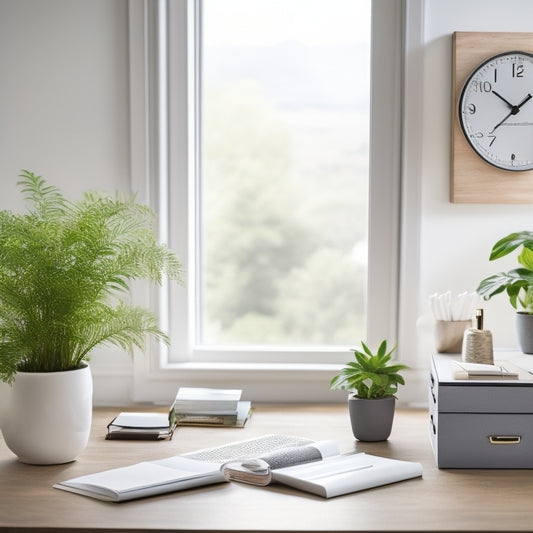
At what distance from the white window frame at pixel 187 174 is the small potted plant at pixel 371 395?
0.37 metres

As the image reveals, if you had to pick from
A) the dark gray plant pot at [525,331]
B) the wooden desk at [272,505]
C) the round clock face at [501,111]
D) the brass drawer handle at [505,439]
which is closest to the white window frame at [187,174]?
the round clock face at [501,111]

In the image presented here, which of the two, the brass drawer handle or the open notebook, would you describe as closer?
the open notebook

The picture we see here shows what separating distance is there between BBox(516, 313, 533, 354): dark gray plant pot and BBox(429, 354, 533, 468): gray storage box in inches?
14.3

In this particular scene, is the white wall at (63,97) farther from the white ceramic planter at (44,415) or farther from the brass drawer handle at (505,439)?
the brass drawer handle at (505,439)

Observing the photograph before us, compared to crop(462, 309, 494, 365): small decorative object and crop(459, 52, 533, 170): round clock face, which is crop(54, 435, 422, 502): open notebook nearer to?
crop(462, 309, 494, 365): small decorative object

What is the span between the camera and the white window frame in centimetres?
210

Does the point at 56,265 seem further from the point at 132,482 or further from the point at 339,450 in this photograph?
the point at 339,450

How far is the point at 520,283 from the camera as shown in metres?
1.87

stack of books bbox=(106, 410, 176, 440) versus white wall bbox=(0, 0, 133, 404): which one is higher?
white wall bbox=(0, 0, 133, 404)

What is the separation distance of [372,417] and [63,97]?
124 cm

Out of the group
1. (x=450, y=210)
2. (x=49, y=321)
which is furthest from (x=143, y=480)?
(x=450, y=210)

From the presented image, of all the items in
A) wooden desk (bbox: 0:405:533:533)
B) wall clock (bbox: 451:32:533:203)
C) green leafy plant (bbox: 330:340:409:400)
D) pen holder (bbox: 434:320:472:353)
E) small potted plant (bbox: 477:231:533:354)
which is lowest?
wooden desk (bbox: 0:405:533:533)

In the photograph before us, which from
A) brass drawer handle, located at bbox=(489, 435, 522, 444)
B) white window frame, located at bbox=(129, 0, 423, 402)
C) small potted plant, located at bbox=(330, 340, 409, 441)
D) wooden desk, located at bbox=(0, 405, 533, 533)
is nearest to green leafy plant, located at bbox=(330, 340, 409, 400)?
small potted plant, located at bbox=(330, 340, 409, 441)

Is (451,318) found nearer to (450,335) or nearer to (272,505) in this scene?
(450,335)
